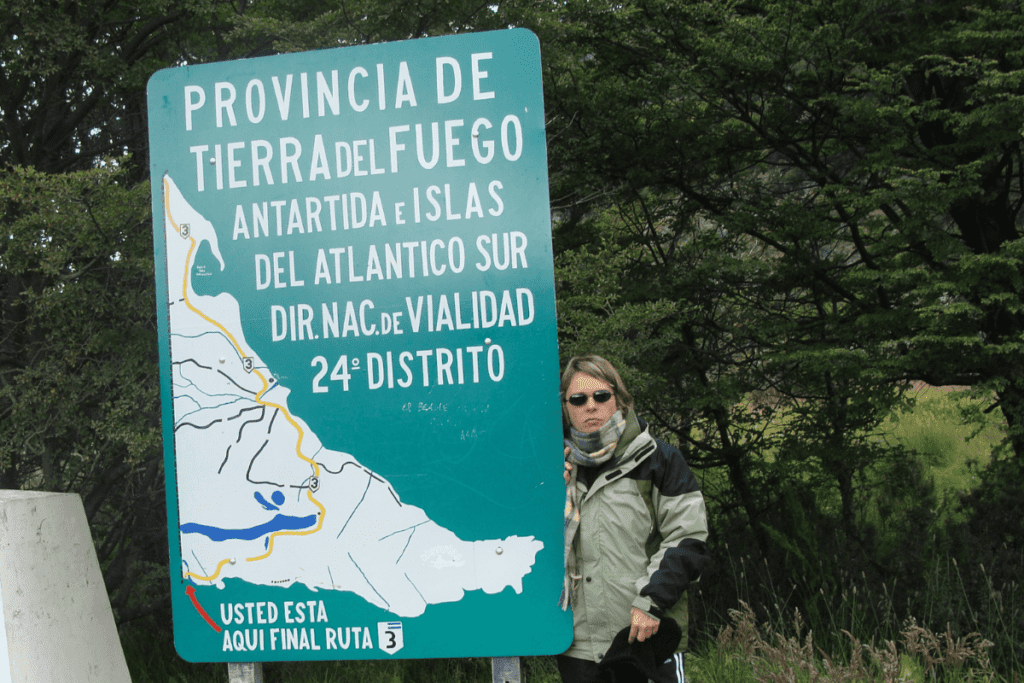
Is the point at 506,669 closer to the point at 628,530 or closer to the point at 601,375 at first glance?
the point at 628,530

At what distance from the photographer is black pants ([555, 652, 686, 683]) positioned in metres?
2.32

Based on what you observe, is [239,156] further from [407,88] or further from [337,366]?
[337,366]

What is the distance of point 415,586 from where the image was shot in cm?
251

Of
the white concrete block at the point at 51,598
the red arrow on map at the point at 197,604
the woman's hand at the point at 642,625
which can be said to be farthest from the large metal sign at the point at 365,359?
the white concrete block at the point at 51,598

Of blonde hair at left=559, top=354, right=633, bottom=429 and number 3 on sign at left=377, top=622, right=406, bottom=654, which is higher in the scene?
blonde hair at left=559, top=354, right=633, bottom=429

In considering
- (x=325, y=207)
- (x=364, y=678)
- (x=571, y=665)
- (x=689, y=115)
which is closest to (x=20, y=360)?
(x=364, y=678)

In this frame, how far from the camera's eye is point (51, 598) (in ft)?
8.62

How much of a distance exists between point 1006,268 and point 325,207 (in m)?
4.18

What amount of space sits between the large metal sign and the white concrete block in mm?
405

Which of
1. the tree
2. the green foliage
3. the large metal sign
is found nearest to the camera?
the large metal sign

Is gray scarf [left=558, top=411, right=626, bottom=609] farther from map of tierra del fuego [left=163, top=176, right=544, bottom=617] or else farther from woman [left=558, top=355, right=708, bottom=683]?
map of tierra del fuego [left=163, top=176, right=544, bottom=617]

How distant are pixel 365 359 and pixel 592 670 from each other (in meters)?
1.23

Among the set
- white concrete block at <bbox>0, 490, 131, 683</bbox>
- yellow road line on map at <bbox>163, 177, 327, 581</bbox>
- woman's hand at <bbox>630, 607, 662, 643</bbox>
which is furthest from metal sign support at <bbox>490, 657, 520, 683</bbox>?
white concrete block at <bbox>0, 490, 131, 683</bbox>

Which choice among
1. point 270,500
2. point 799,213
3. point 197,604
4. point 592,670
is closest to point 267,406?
point 270,500
